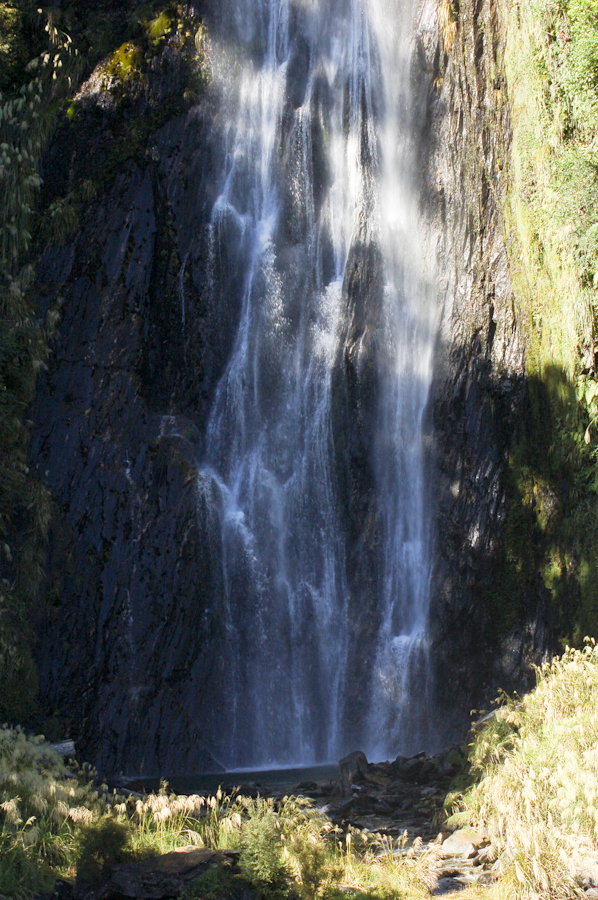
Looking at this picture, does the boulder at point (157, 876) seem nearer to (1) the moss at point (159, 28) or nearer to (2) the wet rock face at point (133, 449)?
(2) the wet rock face at point (133, 449)

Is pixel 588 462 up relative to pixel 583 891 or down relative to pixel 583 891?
up

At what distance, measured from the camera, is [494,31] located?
17609 mm

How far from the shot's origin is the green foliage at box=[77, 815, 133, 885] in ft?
18.9

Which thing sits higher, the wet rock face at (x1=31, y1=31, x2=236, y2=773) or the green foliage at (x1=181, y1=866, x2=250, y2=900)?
the wet rock face at (x1=31, y1=31, x2=236, y2=773)

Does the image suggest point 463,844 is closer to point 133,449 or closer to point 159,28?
point 133,449

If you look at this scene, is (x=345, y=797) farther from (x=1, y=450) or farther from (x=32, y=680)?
(x=1, y=450)

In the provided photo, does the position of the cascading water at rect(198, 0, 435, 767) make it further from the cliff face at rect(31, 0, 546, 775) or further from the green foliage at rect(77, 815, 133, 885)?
the green foliage at rect(77, 815, 133, 885)

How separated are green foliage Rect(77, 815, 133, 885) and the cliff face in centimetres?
963

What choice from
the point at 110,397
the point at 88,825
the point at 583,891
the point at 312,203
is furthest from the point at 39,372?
the point at 583,891

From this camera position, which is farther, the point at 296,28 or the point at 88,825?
the point at 296,28

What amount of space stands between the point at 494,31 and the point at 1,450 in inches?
565

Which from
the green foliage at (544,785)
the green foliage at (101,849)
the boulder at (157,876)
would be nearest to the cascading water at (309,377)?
the green foliage at (544,785)

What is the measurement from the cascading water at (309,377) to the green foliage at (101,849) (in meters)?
10.2

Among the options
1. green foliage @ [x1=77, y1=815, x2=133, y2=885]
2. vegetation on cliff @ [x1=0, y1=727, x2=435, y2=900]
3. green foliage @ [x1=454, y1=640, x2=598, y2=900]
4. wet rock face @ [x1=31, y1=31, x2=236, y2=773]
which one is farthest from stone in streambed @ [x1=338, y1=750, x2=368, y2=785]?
green foliage @ [x1=77, y1=815, x2=133, y2=885]
